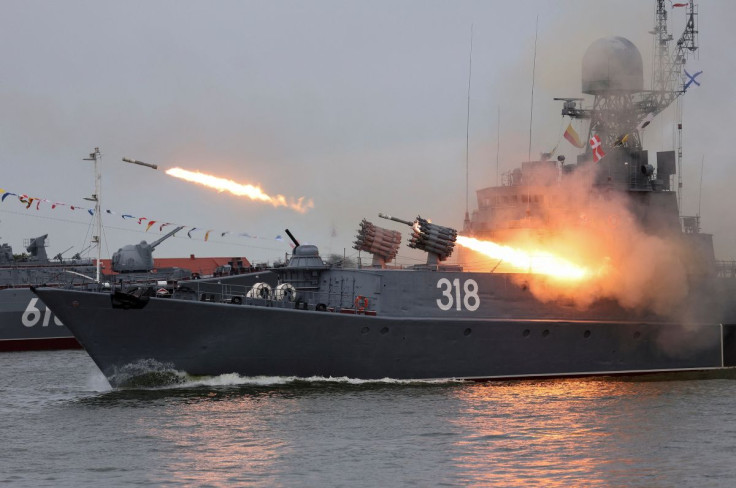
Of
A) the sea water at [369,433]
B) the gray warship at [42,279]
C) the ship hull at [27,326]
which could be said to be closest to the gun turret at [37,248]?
the gray warship at [42,279]

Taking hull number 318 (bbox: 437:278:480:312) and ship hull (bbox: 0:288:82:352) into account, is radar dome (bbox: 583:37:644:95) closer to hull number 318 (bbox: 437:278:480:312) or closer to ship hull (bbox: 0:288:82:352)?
hull number 318 (bbox: 437:278:480:312)

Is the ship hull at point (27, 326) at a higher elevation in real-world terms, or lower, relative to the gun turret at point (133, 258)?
lower

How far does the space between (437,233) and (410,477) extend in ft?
42.1

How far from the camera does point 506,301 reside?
30875mm

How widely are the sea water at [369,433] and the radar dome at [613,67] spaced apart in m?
10.6

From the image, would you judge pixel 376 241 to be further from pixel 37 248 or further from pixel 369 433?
pixel 37 248

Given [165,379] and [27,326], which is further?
[27,326]

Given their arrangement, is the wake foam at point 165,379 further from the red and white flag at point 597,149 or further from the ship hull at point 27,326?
the ship hull at point 27,326

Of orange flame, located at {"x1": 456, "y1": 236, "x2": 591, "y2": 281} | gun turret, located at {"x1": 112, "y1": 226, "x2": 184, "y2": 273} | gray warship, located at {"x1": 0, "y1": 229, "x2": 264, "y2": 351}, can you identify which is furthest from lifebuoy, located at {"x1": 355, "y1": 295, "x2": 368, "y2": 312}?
gun turret, located at {"x1": 112, "y1": 226, "x2": 184, "y2": 273}

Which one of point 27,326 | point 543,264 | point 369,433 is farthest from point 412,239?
point 27,326

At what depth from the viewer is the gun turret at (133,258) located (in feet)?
177

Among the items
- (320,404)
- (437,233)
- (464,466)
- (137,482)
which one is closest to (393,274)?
(437,233)

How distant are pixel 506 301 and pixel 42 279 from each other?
28.7 metres

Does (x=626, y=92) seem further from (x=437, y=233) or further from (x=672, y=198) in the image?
(x=437, y=233)
